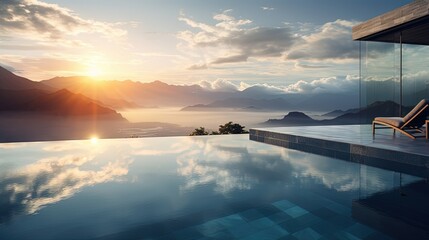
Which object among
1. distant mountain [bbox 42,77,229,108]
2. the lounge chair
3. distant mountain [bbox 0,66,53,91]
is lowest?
the lounge chair

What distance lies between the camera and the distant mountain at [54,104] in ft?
129

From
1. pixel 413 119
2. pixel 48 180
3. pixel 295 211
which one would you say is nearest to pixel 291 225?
pixel 295 211

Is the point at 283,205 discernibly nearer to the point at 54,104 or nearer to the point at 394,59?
the point at 394,59

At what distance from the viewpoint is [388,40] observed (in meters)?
9.81

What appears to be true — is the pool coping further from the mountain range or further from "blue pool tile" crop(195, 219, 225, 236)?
the mountain range

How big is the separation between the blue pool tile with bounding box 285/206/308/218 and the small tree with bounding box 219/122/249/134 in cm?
1287

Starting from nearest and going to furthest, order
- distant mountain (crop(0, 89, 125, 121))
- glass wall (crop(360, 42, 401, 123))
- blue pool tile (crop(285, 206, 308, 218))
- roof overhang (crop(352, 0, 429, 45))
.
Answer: blue pool tile (crop(285, 206, 308, 218))
roof overhang (crop(352, 0, 429, 45))
glass wall (crop(360, 42, 401, 123))
distant mountain (crop(0, 89, 125, 121))

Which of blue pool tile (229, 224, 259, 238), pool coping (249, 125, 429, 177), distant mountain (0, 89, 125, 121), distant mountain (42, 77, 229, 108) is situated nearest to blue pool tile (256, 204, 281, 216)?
blue pool tile (229, 224, 259, 238)

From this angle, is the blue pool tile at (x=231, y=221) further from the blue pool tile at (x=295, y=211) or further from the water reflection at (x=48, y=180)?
the water reflection at (x=48, y=180)

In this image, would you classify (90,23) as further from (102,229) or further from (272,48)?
(102,229)

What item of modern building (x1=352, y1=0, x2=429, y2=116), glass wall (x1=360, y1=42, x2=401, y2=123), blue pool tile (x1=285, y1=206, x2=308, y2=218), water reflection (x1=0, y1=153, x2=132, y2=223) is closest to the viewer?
blue pool tile (x1=285, y1=206, x2=308, y2=218)

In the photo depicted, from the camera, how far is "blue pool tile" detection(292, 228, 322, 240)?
230 centimetres

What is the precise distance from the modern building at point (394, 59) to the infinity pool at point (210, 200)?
5.51 m

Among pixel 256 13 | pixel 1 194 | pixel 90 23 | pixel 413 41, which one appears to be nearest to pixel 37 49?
pixel 90 23
